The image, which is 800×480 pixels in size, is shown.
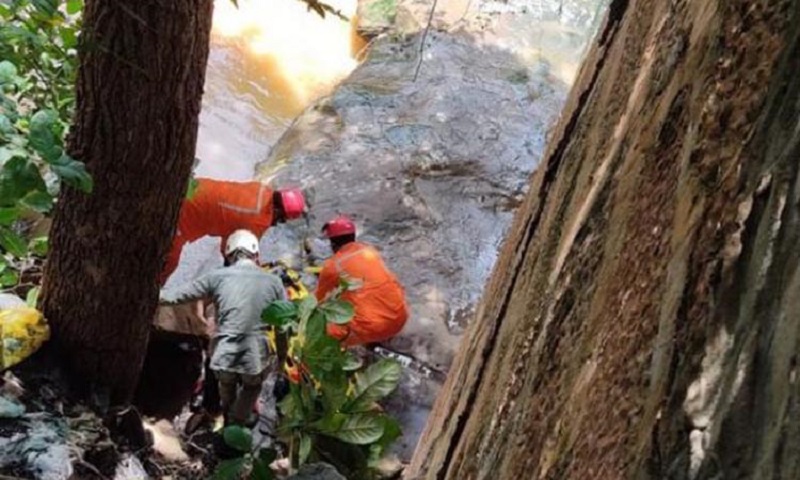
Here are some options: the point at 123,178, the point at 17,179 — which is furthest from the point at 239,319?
the point at 17,179

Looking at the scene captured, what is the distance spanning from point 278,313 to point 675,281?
3669mm

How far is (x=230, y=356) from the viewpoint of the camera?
5.02 meters

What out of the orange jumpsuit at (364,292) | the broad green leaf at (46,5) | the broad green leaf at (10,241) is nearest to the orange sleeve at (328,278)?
the orange jumpsuit at (364,292)

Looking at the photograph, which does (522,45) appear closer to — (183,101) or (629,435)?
(183,101)

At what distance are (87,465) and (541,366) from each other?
2.71 m

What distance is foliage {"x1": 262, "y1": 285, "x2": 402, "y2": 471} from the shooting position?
4.53 meters

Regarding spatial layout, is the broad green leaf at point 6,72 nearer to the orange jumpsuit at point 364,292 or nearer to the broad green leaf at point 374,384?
the broad green leaf at point 374,384

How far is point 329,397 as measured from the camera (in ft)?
15.1

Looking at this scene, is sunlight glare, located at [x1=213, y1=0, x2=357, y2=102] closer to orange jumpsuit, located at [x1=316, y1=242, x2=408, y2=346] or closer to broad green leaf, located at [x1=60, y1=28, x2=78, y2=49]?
orange jumpsuit, located at [x1=316, y1=242, x2=408, y2=346]

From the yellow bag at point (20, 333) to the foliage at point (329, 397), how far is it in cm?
102

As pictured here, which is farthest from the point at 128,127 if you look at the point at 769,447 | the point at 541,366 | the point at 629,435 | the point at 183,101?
the point at 769,447

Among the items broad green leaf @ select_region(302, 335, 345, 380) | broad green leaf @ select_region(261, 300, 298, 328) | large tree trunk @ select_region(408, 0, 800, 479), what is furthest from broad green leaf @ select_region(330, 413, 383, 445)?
large tree trunk @ select_region(408, 0, 800, 479)

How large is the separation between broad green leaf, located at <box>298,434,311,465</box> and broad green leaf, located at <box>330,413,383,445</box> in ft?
0.47

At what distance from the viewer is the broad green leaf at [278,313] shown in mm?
4652
